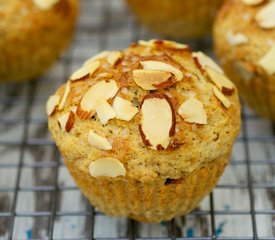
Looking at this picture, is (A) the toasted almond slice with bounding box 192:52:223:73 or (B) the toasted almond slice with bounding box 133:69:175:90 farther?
(A) the toasted almond slice with bounding box 192:52:223:73

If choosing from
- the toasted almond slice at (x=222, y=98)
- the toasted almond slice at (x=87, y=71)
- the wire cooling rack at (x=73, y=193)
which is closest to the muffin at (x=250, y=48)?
the wire cooling rack at (x=73, y=193)

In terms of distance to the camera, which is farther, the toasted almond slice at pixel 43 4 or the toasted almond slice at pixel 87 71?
the toasted almond slice at pixel 43 4

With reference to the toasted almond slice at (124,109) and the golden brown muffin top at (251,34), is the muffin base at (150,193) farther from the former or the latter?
the golden brown muffin top at (251,34)

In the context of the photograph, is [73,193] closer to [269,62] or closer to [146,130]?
[146,130]

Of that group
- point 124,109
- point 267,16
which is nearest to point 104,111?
point 124,109

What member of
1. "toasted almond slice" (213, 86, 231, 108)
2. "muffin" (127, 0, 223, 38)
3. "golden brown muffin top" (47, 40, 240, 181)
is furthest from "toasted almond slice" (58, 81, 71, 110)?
"muffin" (127, 0, 223, 38)

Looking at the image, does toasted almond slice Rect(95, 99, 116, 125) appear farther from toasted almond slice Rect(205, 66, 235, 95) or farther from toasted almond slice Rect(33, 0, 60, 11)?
toasted almond slice Rect(33, 0, 60, 11)

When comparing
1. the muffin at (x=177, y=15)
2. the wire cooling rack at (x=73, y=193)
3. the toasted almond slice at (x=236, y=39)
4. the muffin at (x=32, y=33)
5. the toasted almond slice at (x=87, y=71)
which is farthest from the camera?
the muffin at (x=177, y=15)

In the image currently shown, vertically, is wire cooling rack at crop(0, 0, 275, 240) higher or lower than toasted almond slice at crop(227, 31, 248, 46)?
lower
